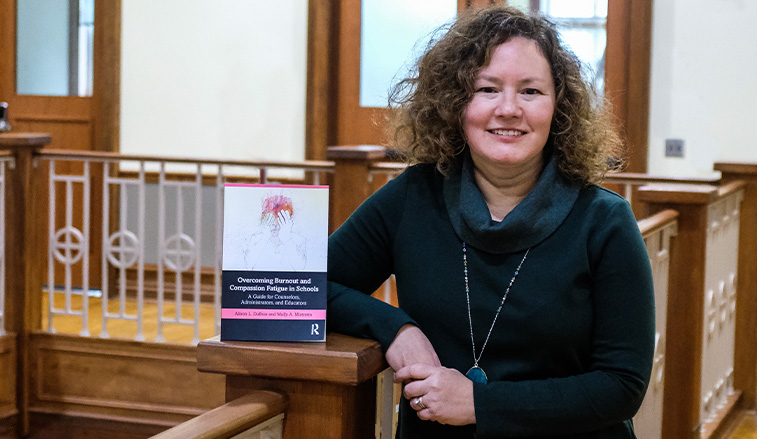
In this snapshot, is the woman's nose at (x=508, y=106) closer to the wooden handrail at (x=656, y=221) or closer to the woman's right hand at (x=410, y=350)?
the woman's right hand at (x=410, y=350)

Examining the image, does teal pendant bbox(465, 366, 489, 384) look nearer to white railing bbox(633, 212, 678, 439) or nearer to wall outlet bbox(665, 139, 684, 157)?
white railing bbox(633, 212, 678, 439)

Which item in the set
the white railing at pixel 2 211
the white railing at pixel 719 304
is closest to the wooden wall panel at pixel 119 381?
the white railing at pixel 2 211

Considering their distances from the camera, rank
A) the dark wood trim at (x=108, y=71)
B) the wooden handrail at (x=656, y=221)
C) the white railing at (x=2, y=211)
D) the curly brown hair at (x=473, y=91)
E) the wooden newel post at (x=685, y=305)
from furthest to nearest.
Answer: the dark wood trim at (x=108, y=71), the white railing at (x=2, y=211), the wooden newel post at (x=685, y=305), the wooden handrail at (x=656, y=221), the curly brown hair at (x=473, y=91)

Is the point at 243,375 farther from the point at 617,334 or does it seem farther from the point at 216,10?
the point at 216,10

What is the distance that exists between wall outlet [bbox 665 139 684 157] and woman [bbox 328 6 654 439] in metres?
3.84

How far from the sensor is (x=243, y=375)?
4.71 feet

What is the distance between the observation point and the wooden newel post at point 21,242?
4875 mm

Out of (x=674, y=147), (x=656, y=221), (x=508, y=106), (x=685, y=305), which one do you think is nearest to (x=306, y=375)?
(x=508, y=106)

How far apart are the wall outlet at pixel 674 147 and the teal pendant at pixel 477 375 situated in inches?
162

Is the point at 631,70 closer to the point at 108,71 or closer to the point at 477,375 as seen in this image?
the point at 108,71

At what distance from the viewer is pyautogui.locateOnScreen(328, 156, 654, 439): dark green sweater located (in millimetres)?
1374

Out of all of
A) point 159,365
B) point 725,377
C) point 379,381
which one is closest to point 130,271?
point 159,365

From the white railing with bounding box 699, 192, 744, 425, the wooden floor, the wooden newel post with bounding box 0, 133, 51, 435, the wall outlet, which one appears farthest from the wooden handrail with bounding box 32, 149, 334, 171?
the wall outlet

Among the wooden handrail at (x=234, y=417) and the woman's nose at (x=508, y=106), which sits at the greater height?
the woman's nose at (x=508, y=106)
